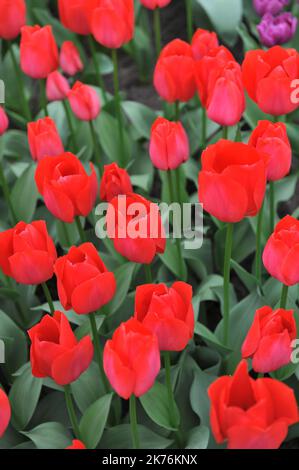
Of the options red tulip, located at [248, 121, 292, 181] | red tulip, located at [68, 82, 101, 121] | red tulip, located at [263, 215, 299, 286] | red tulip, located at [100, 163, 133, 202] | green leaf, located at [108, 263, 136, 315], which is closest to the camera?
red tulip, located at [263, 215, 299, 286]

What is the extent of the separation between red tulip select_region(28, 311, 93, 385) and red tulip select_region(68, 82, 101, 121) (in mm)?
571

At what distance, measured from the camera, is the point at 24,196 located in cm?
165

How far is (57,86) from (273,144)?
59 cm

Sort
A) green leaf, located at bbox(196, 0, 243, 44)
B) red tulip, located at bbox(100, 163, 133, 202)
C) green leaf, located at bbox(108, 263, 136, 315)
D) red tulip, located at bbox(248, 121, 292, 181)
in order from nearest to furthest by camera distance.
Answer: red tulip, located at bbox(248, 121, 292, 181) → red tulip, located at bbox(100, 163, 133, 202) → green leaf, located at bbox(108, 263, 136, 315) → green leaf, located at bbox(196, 0, 243, 44)

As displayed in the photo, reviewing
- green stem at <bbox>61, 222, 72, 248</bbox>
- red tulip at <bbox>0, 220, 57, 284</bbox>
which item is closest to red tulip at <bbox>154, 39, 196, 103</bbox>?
green stem at <bbox>61, 222, 72, 248</bbox>

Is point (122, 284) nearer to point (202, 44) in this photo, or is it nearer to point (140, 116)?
point (202, 44)

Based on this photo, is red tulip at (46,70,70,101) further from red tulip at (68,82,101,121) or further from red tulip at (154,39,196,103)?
red tulip at (154,39,196,103)

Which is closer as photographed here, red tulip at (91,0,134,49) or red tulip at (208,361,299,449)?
red tulip at (208,361,299,449)

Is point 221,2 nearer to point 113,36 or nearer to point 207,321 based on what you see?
point 113,36

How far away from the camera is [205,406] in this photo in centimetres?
127

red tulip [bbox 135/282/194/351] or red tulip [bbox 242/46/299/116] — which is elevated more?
red tulip [bbox 242/46/299/116]

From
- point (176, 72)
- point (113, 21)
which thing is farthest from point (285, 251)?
point (113, 21)

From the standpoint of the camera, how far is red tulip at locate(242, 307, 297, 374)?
992 mm
